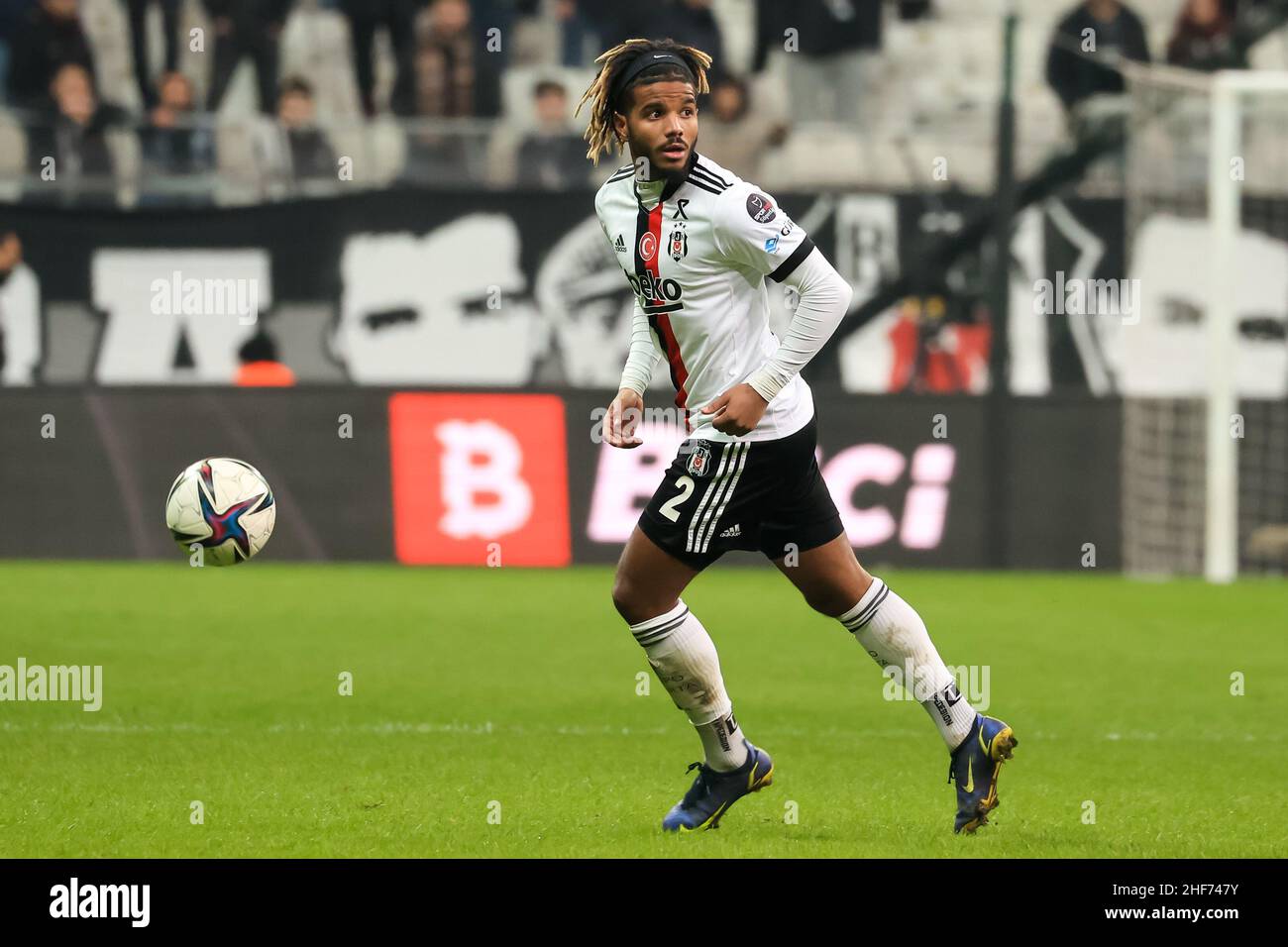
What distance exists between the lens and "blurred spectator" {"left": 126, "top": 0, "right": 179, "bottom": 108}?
16.2m

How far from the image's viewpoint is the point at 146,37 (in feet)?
53.8

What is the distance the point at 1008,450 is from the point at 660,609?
27.4 ft

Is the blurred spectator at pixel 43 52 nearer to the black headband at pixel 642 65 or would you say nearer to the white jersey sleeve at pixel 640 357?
the white jersey sleeve at pixel 640 357

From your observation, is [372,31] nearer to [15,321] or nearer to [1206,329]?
[15,321]

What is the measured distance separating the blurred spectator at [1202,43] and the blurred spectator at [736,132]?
361 cm

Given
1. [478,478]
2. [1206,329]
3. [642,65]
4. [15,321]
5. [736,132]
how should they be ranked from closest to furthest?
[642,65]
[478,478]
[15,321]
[1206,329]
[736,132]

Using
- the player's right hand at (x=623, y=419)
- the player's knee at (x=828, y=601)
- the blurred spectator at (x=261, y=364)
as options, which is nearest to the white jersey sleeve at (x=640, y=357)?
the player's right hand at (x=623, y=419)

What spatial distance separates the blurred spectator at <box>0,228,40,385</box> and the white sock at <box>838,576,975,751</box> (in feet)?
33.3

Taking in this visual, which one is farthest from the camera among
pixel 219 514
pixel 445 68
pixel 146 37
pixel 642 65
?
pixel 146 37

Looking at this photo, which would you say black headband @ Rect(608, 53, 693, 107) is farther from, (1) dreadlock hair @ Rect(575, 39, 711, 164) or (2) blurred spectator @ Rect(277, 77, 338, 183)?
(2) blurred spectator @ Rect(277, 77, 338, 183)

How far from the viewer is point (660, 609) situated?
5.84 metres

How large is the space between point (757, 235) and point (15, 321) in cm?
1030

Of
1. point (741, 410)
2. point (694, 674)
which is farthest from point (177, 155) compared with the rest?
point (741, 410)

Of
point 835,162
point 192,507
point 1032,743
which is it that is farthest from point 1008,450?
point 192,507
